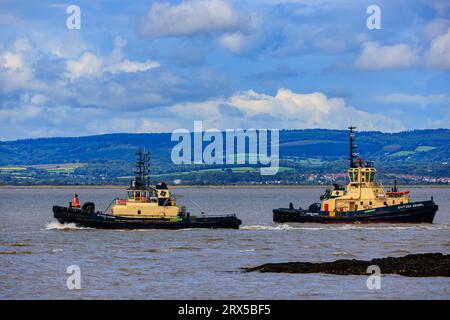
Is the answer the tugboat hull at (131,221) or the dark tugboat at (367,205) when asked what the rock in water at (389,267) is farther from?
the dark tugboat at (367,205)

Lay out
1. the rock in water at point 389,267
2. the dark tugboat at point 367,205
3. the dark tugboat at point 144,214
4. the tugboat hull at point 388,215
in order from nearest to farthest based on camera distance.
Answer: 1. the rock in water at point 389,267
2. the dark tugboat at point 144,214
3. the dark tugboat at point 367,205
4. the tugboat hull at point 388,215

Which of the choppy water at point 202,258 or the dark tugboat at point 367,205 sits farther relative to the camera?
the dark tugboat at point 367,205

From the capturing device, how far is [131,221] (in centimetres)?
7844

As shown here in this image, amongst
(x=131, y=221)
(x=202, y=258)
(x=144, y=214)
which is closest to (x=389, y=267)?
(x=202, y=258)

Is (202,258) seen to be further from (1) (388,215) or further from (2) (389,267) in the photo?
(1) (388,215)

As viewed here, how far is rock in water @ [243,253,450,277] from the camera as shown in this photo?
46.1m

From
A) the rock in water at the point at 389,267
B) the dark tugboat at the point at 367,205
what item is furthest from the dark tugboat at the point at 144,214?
the rock in water at the point at 389,267

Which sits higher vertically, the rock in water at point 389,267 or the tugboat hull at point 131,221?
the tugboat hull at point 131,221

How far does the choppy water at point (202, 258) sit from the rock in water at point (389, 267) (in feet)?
3.31

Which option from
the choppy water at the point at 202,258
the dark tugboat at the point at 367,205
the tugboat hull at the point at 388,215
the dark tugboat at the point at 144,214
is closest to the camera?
the choppy water at the point at 202,258

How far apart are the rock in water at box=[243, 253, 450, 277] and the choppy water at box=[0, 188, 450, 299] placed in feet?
3.31

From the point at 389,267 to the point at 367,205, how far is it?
40.9m

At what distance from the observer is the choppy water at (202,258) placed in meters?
42.8
